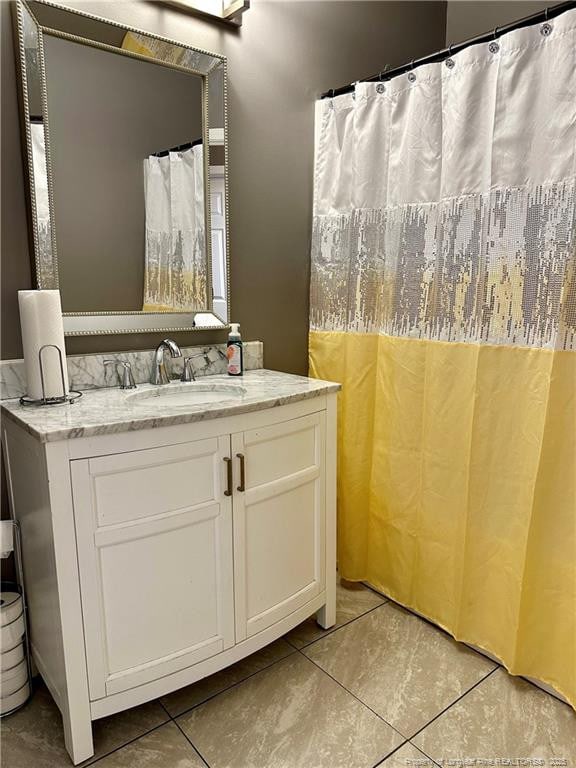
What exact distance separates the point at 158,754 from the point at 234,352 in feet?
4.04

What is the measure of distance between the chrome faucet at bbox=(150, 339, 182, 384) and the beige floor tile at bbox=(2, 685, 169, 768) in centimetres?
99

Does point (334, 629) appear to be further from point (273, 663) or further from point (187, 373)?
point (187, 373)

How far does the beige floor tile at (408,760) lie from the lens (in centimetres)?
142

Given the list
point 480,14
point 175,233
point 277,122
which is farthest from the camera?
point 480,14

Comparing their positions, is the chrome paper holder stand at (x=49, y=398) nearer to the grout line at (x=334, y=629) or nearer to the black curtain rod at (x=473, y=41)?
the grout line at (x=334, y=629)

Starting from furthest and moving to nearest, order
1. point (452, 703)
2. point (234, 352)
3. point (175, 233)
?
point (234, 352) → point (175, 233) → point (452, 703)

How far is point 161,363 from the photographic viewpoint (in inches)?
71.6

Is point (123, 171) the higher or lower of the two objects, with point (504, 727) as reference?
higher

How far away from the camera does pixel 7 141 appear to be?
153 cm

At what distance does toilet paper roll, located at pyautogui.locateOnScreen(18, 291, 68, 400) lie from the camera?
1471 mm

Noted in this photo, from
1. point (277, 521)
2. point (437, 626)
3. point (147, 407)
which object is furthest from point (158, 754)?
point (437, 626)

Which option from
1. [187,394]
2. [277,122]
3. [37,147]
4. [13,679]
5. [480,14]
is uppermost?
[480,14]

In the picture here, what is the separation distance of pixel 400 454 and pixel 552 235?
906mm

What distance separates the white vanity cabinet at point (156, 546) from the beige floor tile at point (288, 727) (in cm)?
14
